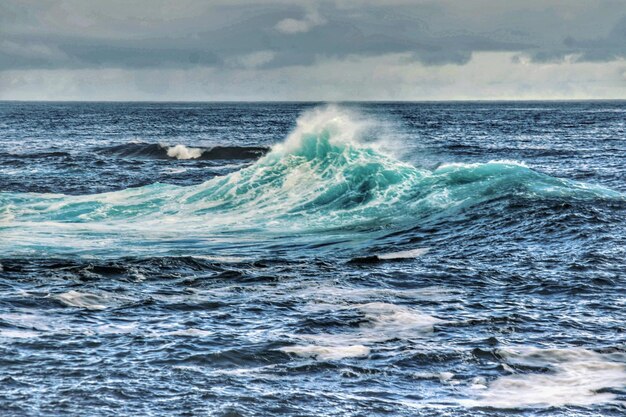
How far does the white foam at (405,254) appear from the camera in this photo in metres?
19.0

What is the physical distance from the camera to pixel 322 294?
1537 cm

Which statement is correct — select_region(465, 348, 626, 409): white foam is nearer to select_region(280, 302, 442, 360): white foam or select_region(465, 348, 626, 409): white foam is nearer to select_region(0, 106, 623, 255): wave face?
select_region(280, 302, 442, 360): white foam

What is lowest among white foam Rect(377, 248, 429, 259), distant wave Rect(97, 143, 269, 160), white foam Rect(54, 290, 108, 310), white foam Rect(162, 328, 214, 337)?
distant wave Rect(97, 143, 269, 160)

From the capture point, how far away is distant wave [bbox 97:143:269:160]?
55.2 meters

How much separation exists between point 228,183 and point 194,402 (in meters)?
21.6

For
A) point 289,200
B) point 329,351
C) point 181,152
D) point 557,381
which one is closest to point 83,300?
point 329,351

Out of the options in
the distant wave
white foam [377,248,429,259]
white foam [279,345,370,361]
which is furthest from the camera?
the distant wave

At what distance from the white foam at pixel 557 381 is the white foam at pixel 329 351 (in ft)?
6.06

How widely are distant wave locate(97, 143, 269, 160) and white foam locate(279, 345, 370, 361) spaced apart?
4289 cm

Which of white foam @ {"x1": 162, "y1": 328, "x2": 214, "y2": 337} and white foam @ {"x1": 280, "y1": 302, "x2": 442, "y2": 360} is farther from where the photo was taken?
white foam @ {"x1": 162, "y1": 328, "x2": 214, "y2": 337}

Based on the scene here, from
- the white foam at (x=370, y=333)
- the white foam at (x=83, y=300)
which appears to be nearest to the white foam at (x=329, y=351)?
the white foam at (x=370, y=333)

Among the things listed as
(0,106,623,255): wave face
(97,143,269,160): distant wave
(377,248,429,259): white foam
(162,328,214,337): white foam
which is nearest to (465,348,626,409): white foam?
(162,328,214,337): white foam

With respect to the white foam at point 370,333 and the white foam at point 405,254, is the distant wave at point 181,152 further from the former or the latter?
the white foam at point 370,333

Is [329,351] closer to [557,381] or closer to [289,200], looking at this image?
[557,381]
